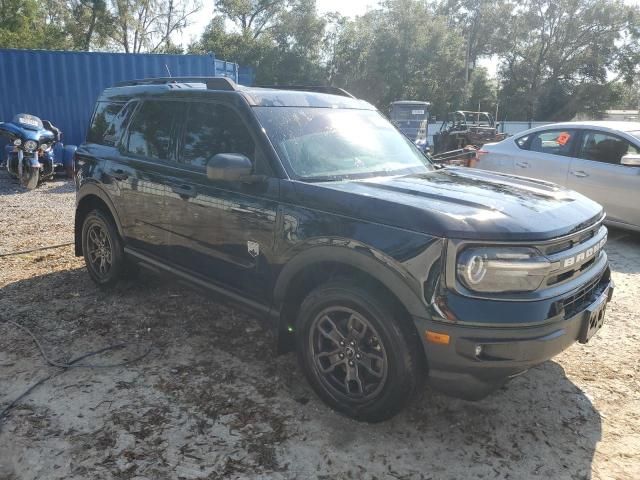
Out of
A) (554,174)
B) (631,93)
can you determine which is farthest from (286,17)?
(554,174)

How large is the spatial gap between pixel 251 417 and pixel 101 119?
10.6 feet

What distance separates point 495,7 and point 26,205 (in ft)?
140

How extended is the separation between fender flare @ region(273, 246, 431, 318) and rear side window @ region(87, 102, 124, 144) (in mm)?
2623

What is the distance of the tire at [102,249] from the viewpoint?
461 centimetres

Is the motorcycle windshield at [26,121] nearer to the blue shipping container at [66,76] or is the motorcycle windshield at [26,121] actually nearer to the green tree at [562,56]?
the blue shipping container at [66,76]

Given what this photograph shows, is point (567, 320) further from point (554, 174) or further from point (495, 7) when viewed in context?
point (495, 7)

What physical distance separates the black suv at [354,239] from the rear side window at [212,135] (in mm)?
12

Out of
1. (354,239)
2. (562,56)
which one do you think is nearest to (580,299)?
(354,239)

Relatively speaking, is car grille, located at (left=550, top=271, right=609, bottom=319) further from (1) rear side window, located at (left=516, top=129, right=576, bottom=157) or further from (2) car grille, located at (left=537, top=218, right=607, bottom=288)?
(1) rear side window, located at (left=516, top=129, right=576, bottom=157)

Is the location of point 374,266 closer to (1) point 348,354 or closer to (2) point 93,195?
(1) point 348,354

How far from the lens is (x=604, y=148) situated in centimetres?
671

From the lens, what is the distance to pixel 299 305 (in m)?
3.25

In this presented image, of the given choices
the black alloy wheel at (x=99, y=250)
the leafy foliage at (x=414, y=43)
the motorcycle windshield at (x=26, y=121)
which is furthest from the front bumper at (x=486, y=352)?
the leafy foliage at (x=414, y=43)

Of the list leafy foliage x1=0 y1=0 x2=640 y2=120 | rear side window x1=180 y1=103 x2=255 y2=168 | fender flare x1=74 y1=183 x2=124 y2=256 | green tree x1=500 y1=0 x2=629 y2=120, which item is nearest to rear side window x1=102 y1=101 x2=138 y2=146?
fender flare x1=74 y1=183 x2=124 y2=256
